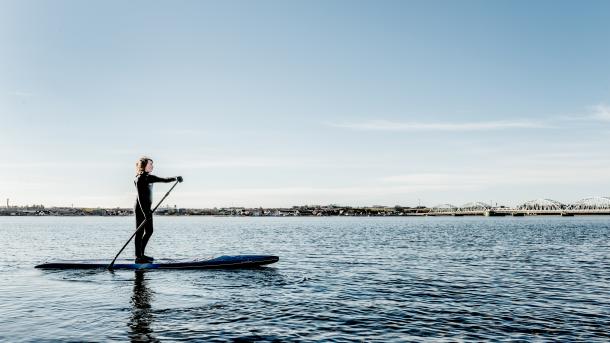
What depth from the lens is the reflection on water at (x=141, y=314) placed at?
11172 millimetres

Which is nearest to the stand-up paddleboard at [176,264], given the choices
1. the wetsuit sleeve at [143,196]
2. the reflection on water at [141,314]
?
the reflection on water at [141,314]

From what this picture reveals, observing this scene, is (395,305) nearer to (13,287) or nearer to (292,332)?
(292,332)

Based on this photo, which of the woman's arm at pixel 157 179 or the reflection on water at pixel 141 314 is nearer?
the reflection on water at pixel 141 314

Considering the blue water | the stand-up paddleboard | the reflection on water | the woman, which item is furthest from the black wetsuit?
the reflection on water

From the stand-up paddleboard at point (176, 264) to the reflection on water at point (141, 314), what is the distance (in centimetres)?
182

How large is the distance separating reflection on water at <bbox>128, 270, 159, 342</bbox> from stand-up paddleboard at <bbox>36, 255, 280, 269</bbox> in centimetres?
182

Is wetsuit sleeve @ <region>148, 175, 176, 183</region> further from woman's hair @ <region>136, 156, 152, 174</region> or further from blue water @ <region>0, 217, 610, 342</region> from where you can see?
blue water @ <region>0, 217, 610, 342</region>

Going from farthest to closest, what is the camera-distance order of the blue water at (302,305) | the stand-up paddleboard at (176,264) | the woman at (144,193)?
the stand-up paddleboard at (176,264) → the woman at (144,193) → the blue water at (302,305)

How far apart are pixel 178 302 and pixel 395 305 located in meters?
6.55

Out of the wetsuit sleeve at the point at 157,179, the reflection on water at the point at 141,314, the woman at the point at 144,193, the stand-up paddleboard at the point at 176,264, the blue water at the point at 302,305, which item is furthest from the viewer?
the stand-up paddleboard at the point at 176,264

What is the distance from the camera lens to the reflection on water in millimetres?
11172

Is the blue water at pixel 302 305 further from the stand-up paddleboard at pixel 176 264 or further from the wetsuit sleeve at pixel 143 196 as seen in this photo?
the wetsuit sleeve at pixel 143 196

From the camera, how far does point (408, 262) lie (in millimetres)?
30062

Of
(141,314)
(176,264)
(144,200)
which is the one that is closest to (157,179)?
(144,200)
